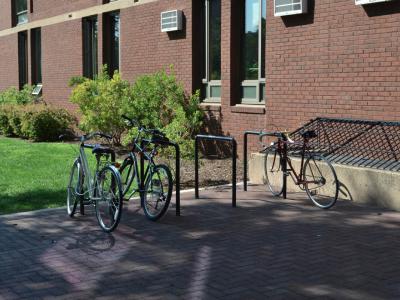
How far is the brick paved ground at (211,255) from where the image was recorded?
4.85m

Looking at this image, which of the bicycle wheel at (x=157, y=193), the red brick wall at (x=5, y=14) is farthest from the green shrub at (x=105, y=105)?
the red brick wall at (x=5, y=14)

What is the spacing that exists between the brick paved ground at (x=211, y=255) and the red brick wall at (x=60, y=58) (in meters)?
11.9

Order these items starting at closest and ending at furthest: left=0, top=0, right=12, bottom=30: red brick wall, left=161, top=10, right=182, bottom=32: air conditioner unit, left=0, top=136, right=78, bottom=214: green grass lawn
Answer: left=0, top=136, right=78, bottom=214: green grass lawn < left=161, top=10, right=182, bottom=32: air conditioner unit < left=0, top=0, right=12, bottom=30: red brick wall

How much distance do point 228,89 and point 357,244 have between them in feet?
22.4

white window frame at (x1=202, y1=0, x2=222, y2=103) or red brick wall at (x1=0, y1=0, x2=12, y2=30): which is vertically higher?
red brick wall at (x1=0, y1=0, x2=12, y2=30)

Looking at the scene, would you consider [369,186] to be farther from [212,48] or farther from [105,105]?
[105,105]

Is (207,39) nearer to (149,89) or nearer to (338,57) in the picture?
(149,89)

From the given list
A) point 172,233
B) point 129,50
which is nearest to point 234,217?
point 172,233

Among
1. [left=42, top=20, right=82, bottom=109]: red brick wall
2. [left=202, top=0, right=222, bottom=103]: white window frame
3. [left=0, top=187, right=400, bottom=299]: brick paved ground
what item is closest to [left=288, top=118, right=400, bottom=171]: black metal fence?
[left=0, top=187, right=400, bottom=299]: brick paved ground

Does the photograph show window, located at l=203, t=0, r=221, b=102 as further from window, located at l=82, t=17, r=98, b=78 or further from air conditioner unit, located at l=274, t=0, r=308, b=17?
window, located at l=82, t=17, r=98, b=78

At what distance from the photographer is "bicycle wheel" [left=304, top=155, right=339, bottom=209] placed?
8.05 metres

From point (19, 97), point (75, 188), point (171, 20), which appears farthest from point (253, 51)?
point (19, 97)

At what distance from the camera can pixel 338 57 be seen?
9922 mm

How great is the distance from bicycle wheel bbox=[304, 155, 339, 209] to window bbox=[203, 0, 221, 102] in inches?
194
